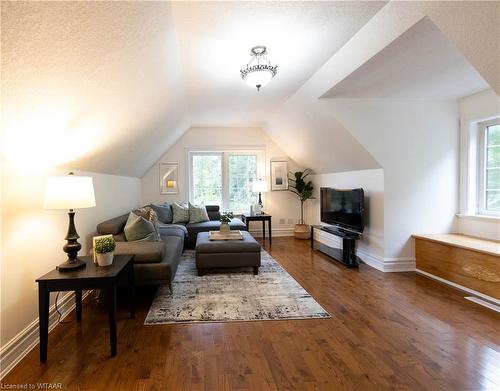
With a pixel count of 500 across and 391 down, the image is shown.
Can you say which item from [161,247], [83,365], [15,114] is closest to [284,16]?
[15,114]

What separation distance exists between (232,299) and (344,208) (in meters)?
2.52

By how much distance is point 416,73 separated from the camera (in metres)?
2.85

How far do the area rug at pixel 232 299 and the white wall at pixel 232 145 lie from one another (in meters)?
2.83

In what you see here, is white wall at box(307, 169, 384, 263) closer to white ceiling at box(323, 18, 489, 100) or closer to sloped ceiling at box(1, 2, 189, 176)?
white ceiling at box(323, 18, 489, 100)

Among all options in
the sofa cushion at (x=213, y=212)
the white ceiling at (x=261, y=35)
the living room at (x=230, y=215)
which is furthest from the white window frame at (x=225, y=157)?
the white ceiling at (x=261, y=35)

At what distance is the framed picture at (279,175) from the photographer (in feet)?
21.6

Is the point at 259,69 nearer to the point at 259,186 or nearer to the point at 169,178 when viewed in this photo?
the point at 259,186

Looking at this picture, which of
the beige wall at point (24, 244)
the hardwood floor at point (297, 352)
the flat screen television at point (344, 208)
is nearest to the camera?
the hardwood floor at point (297, 352)

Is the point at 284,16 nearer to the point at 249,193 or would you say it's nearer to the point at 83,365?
the point at 83,365

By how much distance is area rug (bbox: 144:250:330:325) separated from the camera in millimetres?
2574

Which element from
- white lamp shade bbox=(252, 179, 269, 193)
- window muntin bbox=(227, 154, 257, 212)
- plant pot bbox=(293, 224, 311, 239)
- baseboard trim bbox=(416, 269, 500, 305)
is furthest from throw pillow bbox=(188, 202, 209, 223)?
baseboard trim bbox=(416, 269, 500, 305)

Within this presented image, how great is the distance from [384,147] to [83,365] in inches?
158

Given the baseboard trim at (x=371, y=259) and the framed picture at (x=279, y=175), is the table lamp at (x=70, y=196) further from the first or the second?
the framed picture at (x=279, y=175)

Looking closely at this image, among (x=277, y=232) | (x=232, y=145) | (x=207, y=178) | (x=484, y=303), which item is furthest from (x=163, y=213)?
(x=484, y=303)
